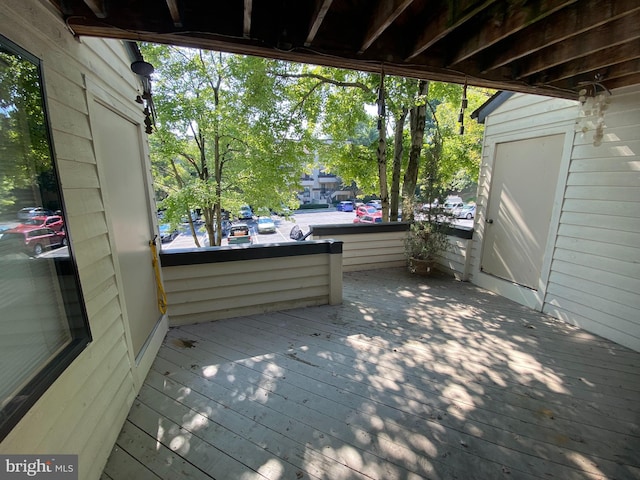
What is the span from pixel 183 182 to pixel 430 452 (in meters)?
8.68

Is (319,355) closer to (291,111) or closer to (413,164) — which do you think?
(413,164)

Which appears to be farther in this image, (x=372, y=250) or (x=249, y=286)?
(x=372, y=250)

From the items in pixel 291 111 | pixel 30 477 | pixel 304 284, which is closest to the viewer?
pixel 30 477

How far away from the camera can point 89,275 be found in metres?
1.37

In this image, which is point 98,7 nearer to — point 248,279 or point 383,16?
point 383,16

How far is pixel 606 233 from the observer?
2.56m

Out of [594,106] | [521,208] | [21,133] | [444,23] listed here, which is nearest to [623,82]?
[594,106]

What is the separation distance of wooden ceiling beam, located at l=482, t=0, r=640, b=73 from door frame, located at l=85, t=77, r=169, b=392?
2.68m

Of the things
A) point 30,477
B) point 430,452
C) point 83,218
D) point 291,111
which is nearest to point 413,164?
point 291,111

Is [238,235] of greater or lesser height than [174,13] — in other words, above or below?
Answer: below

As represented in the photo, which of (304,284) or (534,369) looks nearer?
(534,369)

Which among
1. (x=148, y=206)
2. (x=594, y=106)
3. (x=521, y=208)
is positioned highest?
(x=594, y=106)

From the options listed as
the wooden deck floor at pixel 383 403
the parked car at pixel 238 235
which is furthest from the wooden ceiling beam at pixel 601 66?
the parked car at pixel 238 235

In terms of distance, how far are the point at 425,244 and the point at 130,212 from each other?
3.68m
